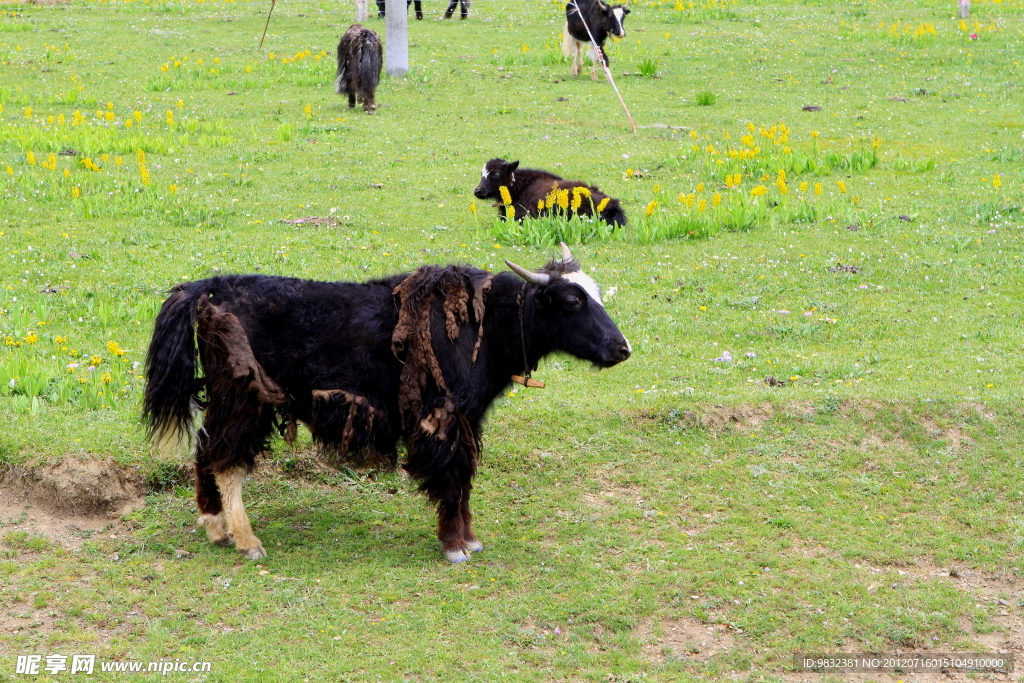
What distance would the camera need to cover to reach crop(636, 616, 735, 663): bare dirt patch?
5059 millimetres

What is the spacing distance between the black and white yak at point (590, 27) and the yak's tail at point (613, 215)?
8975mm

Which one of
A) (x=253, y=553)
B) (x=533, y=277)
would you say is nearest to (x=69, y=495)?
(x=253, y=553)

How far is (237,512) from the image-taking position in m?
5.71

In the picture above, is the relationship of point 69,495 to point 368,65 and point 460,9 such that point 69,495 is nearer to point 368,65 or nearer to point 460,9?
point 368,65

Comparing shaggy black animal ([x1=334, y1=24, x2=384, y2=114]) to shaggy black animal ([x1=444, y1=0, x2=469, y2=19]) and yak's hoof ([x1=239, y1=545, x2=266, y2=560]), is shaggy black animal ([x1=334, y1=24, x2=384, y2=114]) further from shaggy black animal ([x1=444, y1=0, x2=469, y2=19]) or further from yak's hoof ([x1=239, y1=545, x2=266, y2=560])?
yak's hoof ([x1=239, y1=545, x2=266, y2=560])

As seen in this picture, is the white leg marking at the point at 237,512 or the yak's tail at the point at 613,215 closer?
the white leg marking at the point at 237,512

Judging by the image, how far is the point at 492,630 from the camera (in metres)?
5.16

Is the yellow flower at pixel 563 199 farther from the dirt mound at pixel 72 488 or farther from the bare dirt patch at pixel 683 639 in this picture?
the bare dirt patch at pixel 683 639

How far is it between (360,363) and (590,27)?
16021mm

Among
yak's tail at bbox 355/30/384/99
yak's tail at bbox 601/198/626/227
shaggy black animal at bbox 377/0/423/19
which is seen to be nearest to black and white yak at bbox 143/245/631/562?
yak's tail at bbox 601/198/626/227

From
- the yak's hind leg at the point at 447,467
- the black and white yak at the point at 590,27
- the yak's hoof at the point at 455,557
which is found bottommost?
the yak's hoof at the point at 455,557

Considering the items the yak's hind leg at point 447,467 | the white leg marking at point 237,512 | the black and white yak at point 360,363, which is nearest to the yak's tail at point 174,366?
the black and white yak at point 360,363

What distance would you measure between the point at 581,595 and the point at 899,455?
2.68 meters

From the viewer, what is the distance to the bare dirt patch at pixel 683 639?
506 cm
